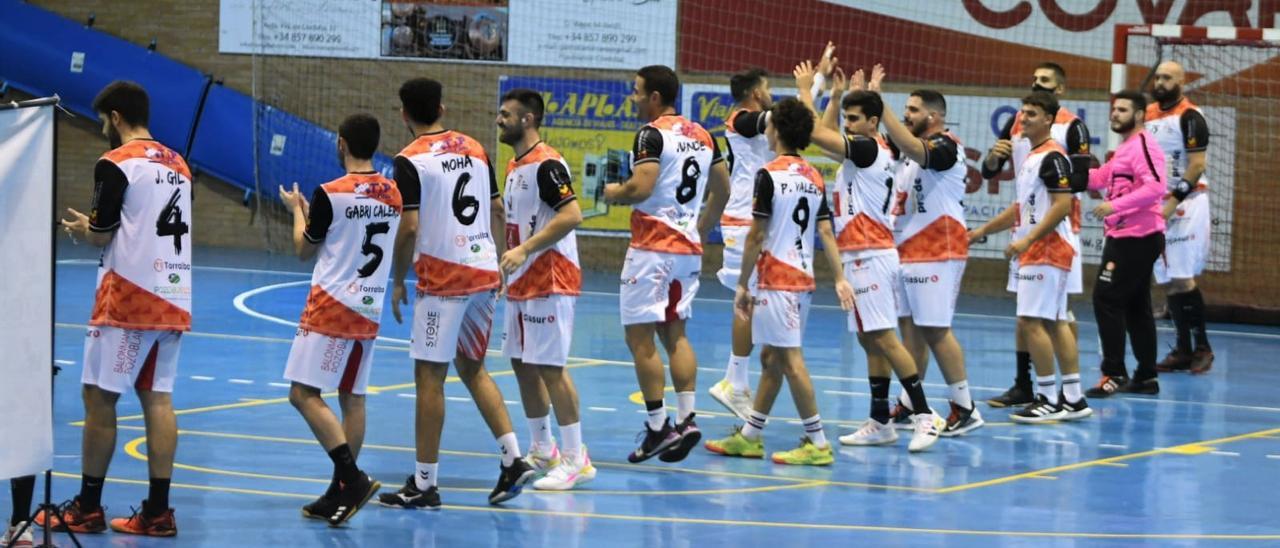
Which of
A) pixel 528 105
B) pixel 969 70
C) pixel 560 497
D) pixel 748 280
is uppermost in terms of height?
pixel 969 70

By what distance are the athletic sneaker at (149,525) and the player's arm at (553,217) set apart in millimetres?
2040

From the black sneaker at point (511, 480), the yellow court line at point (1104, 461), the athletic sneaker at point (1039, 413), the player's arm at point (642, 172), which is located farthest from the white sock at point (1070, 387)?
the black sneaker at point (511, 480)

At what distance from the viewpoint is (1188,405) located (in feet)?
43.8

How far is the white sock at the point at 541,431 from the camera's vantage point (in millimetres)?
9602

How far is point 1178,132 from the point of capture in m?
15.0

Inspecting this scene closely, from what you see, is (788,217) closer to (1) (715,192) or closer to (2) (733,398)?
(1) (715,192)

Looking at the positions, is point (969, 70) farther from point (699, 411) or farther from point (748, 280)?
point (748, 280)

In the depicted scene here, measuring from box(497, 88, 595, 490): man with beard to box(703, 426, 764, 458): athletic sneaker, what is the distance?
1401 millimetres

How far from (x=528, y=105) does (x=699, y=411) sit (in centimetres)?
392

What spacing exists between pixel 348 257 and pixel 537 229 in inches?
49.9

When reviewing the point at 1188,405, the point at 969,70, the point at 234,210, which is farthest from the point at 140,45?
the point at 1188,405

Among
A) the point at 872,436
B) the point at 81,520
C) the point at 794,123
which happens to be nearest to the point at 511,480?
the point at 81,520

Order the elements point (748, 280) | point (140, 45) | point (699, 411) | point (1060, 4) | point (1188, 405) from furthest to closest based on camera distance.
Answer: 1. point (140, 45)
2. point (1060, 4)
3. point (1188, 405)
4. point (699, 411)
5. point (748, 280)

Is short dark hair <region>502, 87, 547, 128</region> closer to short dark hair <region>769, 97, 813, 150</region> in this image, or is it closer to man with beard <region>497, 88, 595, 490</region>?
man with beard <region>497, 88, 595, 490</region>
